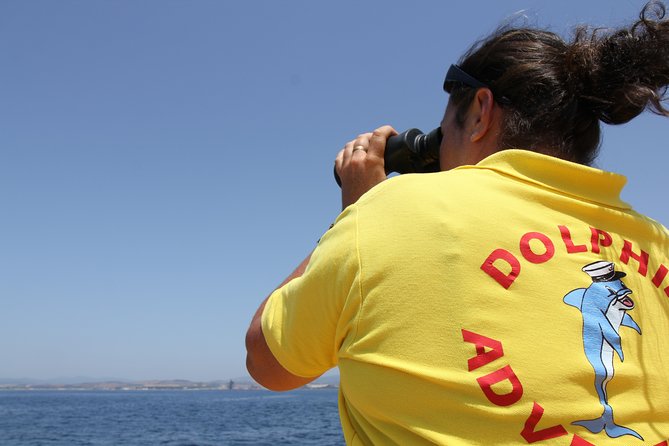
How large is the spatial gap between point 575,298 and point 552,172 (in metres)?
0.27

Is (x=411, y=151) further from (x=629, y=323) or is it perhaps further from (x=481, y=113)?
(x=629, y=323)

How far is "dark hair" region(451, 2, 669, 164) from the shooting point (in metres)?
1.40

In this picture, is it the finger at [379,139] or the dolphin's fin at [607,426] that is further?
the finger at [379,139]

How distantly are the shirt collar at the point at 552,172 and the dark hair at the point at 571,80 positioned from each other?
149 millimetres

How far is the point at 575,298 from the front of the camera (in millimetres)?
1163

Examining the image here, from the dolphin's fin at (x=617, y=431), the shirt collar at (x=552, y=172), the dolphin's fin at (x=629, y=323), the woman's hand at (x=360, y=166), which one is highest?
the woman's hand at (x=360, y=166)

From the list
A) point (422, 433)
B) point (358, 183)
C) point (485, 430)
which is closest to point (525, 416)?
point (485, 430)

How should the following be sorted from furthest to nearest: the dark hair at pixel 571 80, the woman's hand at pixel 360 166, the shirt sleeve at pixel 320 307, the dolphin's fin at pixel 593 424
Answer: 1. the woman's hand at pixel 360 166
2. the dark hair at pixel 571 80
3. the shirt sleeve at pixel 320 307
4. the dolphin's fin at pixel 593 424

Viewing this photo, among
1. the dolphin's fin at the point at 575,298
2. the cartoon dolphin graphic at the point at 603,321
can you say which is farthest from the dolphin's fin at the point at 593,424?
the dolphin's fin at the point at 575,298

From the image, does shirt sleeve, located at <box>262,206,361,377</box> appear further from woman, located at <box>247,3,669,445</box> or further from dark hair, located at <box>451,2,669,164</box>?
dark hair, located at <box>451,2,669,164</box>

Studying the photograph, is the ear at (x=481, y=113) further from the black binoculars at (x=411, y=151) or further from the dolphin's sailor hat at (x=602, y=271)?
the dolphin's sailor hat at (x=602, y=271)

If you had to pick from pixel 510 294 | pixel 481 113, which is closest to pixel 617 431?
pixel 510 294

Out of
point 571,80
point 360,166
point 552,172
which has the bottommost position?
point 552,172

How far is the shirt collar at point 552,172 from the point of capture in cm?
126
